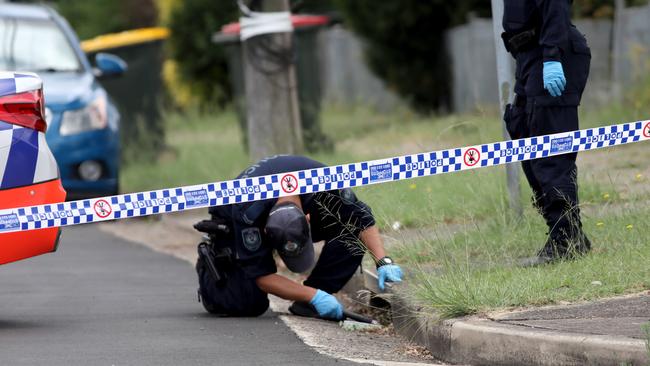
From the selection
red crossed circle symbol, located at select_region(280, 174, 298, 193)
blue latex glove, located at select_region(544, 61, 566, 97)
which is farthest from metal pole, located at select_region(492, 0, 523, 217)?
red crossed circle symbol, located at select_region(280, 174, 298, 193)

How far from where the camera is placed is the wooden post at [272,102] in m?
10.7

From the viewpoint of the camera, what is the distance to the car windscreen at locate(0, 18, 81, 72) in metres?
11.4

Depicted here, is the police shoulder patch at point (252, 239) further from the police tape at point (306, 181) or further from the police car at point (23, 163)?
the police car at point (23, 163)

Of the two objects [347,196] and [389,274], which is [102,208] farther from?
[389,274]

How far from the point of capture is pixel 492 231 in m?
7.74

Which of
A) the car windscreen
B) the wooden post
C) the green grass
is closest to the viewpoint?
the green grass

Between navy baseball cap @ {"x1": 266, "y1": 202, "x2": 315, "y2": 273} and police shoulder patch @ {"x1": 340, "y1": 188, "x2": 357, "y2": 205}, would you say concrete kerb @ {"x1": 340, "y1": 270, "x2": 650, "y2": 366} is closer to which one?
navy baseball cap @ {"x1": 266, "y1": 202, "x2": 315, "y2": 273}

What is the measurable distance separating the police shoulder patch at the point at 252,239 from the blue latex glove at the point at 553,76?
5.01ft

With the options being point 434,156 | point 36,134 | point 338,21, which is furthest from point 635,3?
point 36,134

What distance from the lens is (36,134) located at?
21.8 feet

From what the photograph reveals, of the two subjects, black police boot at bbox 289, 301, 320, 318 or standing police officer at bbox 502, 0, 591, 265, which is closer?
standing police officer at bbox 502, 0, 591, 265

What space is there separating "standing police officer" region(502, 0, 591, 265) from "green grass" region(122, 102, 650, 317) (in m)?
0.19

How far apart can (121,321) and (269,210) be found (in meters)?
0.89

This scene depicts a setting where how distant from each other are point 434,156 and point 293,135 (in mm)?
4002
